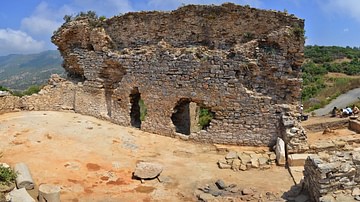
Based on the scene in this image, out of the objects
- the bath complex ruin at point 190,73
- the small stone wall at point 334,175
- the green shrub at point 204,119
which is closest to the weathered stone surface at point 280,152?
the bath complex ruin at point 190,73

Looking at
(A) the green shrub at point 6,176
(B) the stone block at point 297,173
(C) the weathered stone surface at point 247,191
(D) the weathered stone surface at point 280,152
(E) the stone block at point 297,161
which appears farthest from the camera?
(D) the weathered stone surface at point 280,152

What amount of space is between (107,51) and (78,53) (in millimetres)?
1776

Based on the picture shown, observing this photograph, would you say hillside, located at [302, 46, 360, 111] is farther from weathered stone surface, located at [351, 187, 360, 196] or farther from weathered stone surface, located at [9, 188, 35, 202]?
weathered stone surface, located at [9, 188, 35, 202]

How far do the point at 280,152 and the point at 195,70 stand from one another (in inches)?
156

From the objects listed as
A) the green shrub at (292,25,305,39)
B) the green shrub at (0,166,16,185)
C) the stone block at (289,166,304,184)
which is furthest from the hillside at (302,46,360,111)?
the green shrub at (0,166,16,185)

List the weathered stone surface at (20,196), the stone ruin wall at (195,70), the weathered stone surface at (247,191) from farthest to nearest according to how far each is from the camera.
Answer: the stone ruin wall at (195,70) < the weathered stone surface at (247,191) < the weathered stone surface at (20,196)

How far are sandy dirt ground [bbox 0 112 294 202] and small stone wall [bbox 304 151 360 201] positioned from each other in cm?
128

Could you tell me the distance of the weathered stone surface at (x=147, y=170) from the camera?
9516mm

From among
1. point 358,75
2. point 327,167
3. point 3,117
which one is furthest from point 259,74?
point 358,75

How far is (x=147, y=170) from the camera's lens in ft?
31.7

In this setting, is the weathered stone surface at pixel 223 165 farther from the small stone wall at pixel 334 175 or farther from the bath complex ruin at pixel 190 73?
the small stone wall at pixel 334 175

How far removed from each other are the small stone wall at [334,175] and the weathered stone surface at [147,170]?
3903mm

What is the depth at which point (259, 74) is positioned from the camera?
39.0ft

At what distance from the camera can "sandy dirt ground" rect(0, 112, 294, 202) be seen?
885 centimetres
